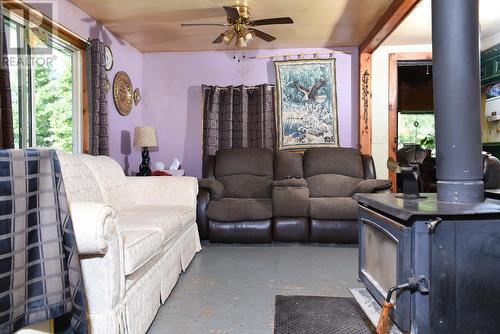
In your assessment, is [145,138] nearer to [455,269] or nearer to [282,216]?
[282,216]

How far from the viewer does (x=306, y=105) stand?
14.9 ft

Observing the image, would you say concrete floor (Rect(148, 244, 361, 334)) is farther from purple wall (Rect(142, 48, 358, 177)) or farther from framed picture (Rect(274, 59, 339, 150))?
purple wall (Rect(142, 48, 358, 177))

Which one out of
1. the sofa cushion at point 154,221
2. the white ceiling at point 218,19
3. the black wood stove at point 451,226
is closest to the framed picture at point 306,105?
the white ceiling at point 218,19

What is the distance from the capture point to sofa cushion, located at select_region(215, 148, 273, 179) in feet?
12.5

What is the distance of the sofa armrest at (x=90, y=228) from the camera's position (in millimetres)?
1209

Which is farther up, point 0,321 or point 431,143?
point 431,143

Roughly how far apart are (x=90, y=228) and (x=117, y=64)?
11.2ft

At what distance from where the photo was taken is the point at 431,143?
679cm

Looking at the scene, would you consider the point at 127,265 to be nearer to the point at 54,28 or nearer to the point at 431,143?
the point at 54,28

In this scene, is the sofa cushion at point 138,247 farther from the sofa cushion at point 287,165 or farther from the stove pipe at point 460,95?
the sofa cushion at point 287,165

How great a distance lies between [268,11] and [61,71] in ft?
7.07

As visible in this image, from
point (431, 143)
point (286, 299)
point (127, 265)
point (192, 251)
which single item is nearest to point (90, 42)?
point (192, 251)

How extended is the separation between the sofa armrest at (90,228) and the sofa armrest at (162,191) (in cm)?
159

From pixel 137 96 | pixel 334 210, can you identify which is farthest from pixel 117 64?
pixel 334 210
